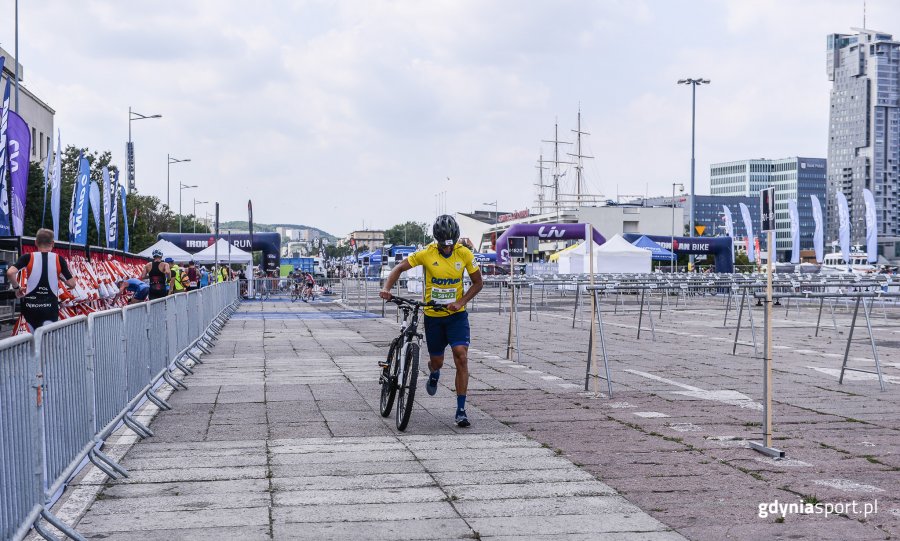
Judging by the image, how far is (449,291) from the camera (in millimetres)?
8797

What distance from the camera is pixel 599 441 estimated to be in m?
8.05

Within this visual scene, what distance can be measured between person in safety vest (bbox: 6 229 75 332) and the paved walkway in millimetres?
2030

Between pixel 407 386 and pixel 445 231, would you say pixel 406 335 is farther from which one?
pixel 445 231

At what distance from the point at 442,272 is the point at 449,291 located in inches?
6.7

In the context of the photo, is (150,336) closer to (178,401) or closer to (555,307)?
(178,401)

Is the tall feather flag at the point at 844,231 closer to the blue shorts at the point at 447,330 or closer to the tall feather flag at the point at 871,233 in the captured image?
the tall feather flag at the point at 871,233

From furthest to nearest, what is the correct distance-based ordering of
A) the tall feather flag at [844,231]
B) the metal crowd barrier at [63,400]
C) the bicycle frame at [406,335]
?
1. the tall feather flag at [844,231]
2. the bicycle frame at [406,335]
3. the metal crowd barrier at [63,400]

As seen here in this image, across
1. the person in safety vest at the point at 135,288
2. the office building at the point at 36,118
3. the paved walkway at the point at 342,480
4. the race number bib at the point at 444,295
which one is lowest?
the paved walkway at the point at 342,480

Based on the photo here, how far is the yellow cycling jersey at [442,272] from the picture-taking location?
881 centimetres

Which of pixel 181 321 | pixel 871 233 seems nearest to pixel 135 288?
pixel 181 321

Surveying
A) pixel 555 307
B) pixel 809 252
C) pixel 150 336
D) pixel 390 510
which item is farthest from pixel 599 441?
pixel 809 252

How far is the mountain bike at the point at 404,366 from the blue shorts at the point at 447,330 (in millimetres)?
130

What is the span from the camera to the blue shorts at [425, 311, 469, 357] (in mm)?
8922

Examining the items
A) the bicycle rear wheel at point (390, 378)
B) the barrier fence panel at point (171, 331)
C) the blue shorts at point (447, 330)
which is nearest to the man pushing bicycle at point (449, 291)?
the blue shorts at point (447, 330)
